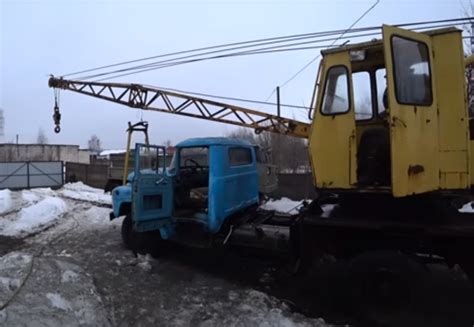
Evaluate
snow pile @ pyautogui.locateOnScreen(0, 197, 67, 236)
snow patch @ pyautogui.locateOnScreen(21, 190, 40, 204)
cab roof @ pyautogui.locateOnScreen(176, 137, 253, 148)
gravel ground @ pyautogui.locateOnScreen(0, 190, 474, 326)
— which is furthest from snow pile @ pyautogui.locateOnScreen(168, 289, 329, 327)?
snow patch @ pyautogui.locateOnScreen(21, 190, 40, 204)

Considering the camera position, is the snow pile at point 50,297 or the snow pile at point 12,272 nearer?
the snow pile at point 50,297

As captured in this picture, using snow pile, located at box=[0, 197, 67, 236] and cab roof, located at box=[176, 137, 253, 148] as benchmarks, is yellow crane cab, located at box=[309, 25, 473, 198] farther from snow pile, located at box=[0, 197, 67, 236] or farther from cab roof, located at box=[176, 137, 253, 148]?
snow pile, located at box=[0, 197, 67, 236]

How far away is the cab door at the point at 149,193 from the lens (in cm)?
654

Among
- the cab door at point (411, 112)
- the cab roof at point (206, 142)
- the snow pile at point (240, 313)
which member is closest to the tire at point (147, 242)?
the cab roof at point (206, 142)

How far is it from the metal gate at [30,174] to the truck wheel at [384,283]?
22317 mm

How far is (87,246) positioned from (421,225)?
22.1 ft

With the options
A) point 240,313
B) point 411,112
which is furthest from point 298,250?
point 411,112

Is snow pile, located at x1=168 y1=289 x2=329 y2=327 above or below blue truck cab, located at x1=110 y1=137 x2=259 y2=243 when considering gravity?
below

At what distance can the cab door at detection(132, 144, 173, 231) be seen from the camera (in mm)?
6543

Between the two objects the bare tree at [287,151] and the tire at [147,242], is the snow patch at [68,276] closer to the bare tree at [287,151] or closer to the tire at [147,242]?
the tire at [147,242]

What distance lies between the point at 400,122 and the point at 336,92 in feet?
3.02

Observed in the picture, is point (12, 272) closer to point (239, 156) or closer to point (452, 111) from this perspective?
point (239, 156)

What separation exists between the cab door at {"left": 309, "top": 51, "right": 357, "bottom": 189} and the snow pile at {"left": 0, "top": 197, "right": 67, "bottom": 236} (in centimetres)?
805

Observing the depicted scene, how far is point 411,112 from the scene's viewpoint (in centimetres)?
420
